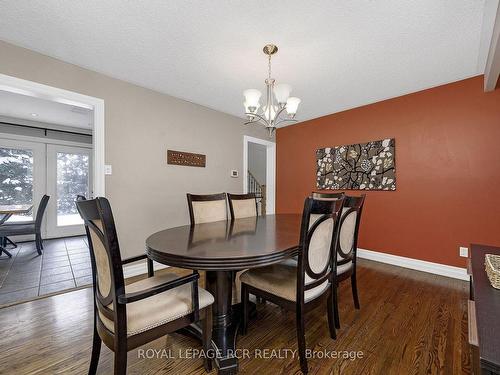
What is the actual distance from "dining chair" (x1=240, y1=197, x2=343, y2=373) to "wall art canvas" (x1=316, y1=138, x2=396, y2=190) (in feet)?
7.56

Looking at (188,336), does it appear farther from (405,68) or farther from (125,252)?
(405,68)

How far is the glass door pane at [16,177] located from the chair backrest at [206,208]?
13.8ft

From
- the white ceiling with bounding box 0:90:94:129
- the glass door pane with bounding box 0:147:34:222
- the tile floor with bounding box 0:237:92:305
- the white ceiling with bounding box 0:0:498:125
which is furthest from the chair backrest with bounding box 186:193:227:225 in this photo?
the glass door pane with bounding box 0:147:34:222

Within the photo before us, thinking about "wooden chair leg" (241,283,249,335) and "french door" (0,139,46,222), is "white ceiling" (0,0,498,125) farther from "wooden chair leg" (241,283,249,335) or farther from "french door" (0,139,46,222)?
"french door" (0,139,46,222)

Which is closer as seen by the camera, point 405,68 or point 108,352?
point 108,352

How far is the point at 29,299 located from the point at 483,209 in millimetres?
4851

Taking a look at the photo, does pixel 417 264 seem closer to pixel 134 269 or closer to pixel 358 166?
pixel 358 166

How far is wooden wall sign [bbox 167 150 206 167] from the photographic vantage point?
10.6ft

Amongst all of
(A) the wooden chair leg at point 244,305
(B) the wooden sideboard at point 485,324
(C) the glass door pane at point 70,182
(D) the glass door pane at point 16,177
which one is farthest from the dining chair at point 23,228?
(B) the wooden sideboard at point 485,324

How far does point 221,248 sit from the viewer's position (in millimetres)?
1300

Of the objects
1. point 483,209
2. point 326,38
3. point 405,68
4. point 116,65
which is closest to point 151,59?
point 116,65

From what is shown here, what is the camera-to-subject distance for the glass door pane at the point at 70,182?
5027 millimetres

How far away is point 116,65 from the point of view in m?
2.47

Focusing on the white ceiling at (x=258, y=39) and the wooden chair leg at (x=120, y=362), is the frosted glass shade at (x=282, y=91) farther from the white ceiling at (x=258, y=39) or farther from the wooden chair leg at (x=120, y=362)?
the wooden chair leg at (x=120, y=362)
